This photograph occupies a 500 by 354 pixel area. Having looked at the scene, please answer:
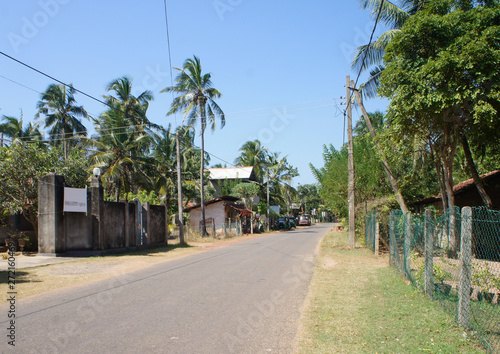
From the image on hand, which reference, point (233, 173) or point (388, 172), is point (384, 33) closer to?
point (388, 172)

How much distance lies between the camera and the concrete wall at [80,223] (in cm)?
1647

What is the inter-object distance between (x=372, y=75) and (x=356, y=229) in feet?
28.7

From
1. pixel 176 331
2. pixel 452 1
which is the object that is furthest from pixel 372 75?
pixel 176 331

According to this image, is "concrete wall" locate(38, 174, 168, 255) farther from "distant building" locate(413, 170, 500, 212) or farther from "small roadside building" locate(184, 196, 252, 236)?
"small roadside building" locate(184, 196, 252, 236)

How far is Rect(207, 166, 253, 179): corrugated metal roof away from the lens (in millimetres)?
50628

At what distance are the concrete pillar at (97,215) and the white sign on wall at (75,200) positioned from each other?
41 cm

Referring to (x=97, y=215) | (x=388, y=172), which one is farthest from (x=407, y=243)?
(x=97, y=215)

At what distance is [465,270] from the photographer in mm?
5664

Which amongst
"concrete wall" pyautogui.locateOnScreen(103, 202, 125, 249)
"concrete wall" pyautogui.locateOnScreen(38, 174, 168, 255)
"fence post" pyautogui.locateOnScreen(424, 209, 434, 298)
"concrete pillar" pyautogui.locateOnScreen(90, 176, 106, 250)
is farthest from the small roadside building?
"fence post" pyautogui.locateOnScreen(424, 209, 434, 298)

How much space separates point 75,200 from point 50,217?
1.18 m

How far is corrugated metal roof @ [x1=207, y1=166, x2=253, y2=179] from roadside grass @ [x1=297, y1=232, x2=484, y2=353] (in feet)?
131

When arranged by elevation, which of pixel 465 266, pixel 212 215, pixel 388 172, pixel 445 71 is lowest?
pixel 212 215

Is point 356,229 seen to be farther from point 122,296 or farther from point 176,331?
point 176,331

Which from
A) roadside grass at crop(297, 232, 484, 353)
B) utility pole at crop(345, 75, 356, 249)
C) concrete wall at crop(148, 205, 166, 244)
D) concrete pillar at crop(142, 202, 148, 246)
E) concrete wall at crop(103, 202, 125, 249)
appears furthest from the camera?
concrete wall at crop(148, 205, 166, 244)
